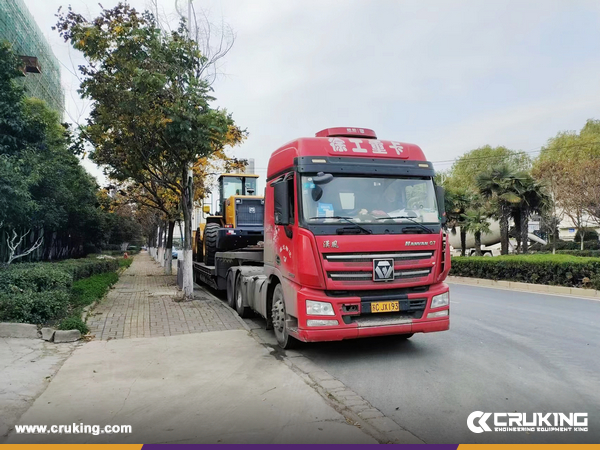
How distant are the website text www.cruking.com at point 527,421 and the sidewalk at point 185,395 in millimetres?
1141

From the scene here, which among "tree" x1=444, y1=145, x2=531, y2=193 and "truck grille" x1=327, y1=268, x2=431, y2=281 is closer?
"truck grille" x1=327, y1=268, x2=431, y2=281

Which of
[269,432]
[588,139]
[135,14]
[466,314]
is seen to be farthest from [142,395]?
[588,139]

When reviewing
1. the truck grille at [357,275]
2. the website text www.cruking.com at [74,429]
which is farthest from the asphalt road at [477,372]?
the website text www.cruking.com at [74,429]

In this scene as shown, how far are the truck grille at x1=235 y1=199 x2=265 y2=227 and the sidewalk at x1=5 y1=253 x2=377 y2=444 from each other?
6270mm

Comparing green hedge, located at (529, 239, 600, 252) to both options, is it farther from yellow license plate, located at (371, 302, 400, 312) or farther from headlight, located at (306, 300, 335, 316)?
headlight, located at (306, 300, 335, 316)

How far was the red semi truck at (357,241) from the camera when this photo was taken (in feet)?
20.5

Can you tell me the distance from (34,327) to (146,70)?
20.2ft

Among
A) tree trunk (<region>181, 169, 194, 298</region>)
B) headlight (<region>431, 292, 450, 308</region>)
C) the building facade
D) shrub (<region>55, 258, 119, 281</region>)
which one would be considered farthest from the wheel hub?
the building facade

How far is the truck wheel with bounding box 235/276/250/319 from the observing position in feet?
33.7

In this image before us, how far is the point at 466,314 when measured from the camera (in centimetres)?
1046

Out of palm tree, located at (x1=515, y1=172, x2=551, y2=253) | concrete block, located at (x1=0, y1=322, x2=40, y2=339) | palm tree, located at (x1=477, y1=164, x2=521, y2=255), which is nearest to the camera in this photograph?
concrete block, located at (x1=0, y1=322, x2=40, y2=339)

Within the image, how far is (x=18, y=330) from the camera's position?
775 cm

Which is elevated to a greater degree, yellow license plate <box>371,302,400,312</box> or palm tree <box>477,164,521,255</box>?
palm tree <box>477,164,521,255</box>

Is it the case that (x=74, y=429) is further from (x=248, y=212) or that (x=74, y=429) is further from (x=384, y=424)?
(x=248, y=212)
